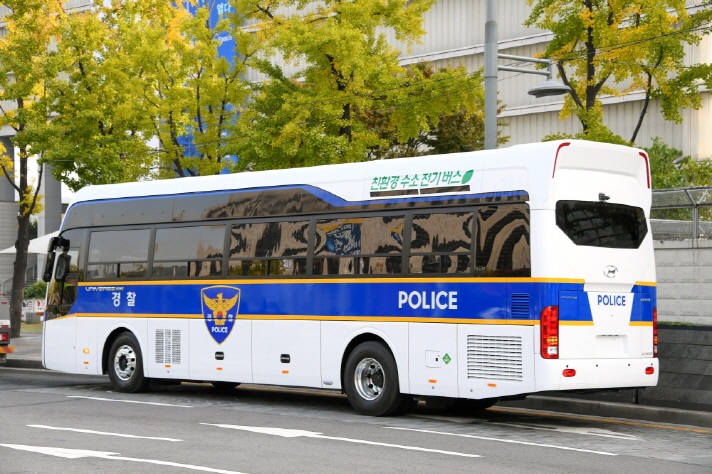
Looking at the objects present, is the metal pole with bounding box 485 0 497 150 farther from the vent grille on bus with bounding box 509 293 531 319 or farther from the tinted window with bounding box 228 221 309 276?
the vent grille on bus with bounding box 509 293 531 319

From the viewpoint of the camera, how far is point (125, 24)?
30.9 m

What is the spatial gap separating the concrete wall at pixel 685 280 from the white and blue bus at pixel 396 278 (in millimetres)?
9832

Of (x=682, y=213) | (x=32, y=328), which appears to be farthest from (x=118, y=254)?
(x=32, y=328)

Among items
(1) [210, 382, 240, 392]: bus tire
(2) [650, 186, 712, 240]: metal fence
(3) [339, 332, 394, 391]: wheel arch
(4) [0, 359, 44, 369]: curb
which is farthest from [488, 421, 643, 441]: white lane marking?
(4) [0, 359, 44, 369]: curb

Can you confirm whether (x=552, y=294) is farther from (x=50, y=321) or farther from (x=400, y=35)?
(x=400, y=35)

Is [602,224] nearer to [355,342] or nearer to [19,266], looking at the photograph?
[355,342]

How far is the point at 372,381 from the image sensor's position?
1433 centimetres

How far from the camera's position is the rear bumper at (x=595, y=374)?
12320 millimetres

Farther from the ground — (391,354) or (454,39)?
(454,39)

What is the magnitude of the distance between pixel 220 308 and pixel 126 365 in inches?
103

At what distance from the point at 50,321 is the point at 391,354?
786cm

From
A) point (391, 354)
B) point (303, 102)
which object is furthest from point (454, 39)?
point (391, 354)

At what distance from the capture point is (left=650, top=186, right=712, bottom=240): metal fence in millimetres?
21156

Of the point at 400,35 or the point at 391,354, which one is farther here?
the point at 400,35
